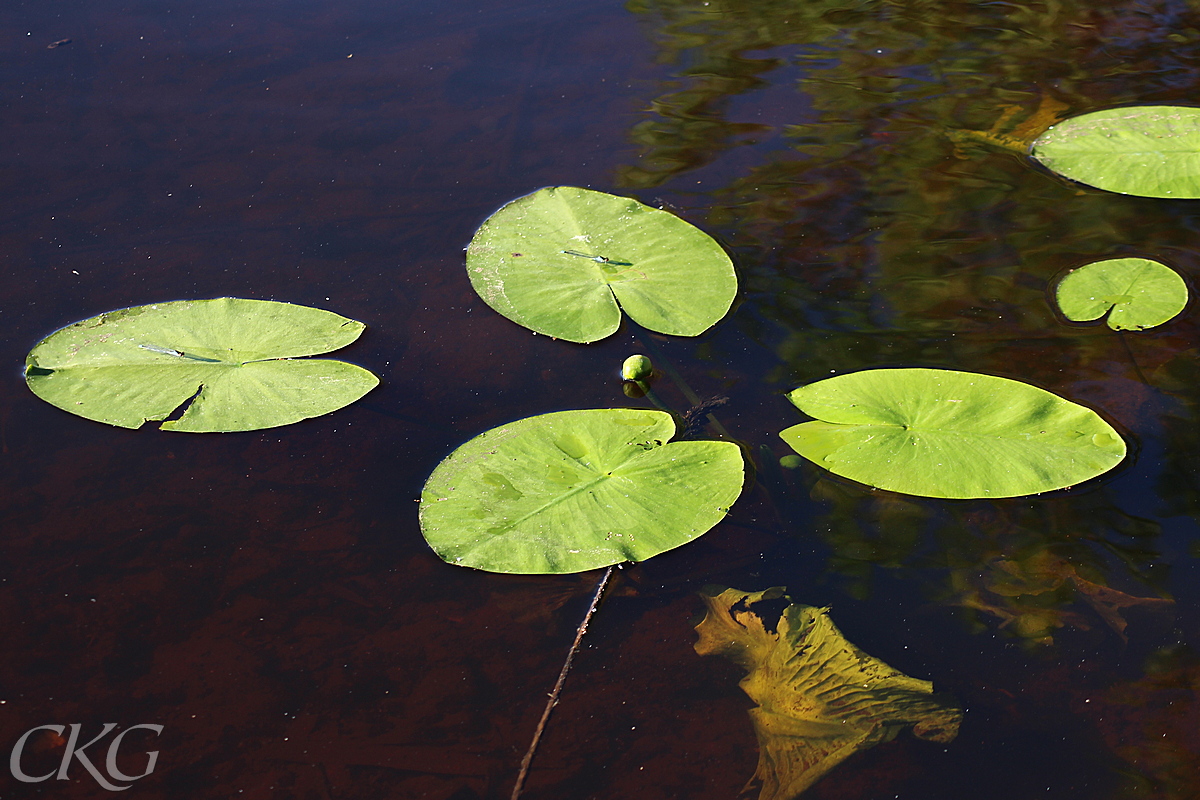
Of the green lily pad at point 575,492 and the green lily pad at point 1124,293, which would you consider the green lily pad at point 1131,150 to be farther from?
the green lily pad at point 575,492

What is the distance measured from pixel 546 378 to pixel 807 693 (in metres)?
1.04

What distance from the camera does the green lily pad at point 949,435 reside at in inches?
79.6

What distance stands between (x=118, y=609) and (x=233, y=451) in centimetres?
46

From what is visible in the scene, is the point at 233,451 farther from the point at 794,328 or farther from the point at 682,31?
the point at 682,31

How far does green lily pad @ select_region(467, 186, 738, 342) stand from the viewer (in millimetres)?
2432

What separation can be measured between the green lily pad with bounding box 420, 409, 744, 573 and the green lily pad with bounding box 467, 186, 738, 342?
37 centimetres

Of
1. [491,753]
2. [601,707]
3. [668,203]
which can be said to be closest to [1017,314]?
[668,203]

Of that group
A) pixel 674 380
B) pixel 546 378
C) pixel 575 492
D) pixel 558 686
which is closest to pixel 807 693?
pixel 558 686

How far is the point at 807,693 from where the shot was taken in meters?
1.73

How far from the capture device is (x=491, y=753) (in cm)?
162

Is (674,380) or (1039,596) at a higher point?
(674,380)

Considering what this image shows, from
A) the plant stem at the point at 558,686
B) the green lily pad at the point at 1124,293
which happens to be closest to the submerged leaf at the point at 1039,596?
the plant stem at the point at 558,686

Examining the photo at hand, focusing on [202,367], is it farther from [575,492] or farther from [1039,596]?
[1039,596]

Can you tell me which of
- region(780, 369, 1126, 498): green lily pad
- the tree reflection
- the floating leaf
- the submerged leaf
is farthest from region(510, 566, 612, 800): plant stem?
the submerged leaf
